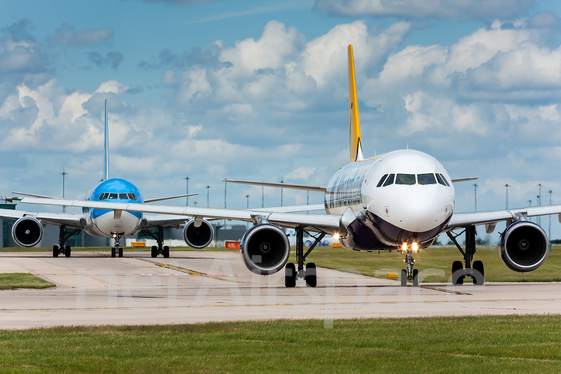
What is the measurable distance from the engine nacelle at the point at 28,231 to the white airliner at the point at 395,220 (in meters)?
19.8

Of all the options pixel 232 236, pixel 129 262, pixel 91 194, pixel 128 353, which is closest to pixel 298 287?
pixel 128 353

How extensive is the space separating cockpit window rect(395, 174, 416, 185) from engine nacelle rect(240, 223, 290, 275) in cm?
354

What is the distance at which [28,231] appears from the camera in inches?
1778

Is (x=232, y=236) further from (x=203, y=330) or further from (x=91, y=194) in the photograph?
(x=203, y=330)

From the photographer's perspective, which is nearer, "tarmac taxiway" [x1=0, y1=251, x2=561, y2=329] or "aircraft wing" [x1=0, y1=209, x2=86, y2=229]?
"tarmac taxiway" [x1=0, y1=251, x2=561, y2=329]

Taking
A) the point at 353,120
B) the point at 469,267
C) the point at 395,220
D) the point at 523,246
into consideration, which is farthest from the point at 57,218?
the point at 523,246

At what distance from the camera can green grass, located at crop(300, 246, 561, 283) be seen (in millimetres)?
25734

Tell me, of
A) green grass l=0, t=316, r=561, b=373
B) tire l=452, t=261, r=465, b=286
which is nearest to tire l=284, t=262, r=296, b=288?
tire l=452, t=261, r=465, b=286

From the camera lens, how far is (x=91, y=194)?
151 ft

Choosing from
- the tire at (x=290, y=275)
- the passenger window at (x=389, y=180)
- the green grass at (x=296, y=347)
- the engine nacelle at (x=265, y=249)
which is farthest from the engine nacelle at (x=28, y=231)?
the green grass at (x=296, y=347)

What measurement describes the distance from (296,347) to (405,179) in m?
11.0

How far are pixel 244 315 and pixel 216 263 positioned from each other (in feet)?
76.8

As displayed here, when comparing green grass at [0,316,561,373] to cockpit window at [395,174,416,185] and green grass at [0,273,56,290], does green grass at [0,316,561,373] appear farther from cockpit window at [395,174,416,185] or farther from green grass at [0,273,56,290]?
green grass at [0,273,56,290]

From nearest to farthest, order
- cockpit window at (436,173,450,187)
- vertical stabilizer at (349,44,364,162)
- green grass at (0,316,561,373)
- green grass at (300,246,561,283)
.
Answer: green grass at (0,316,561,373), cockpit window at (436,173,450,187), green grass at (300,246,561,283), vertical stabilizer at (349,44,364,162)
